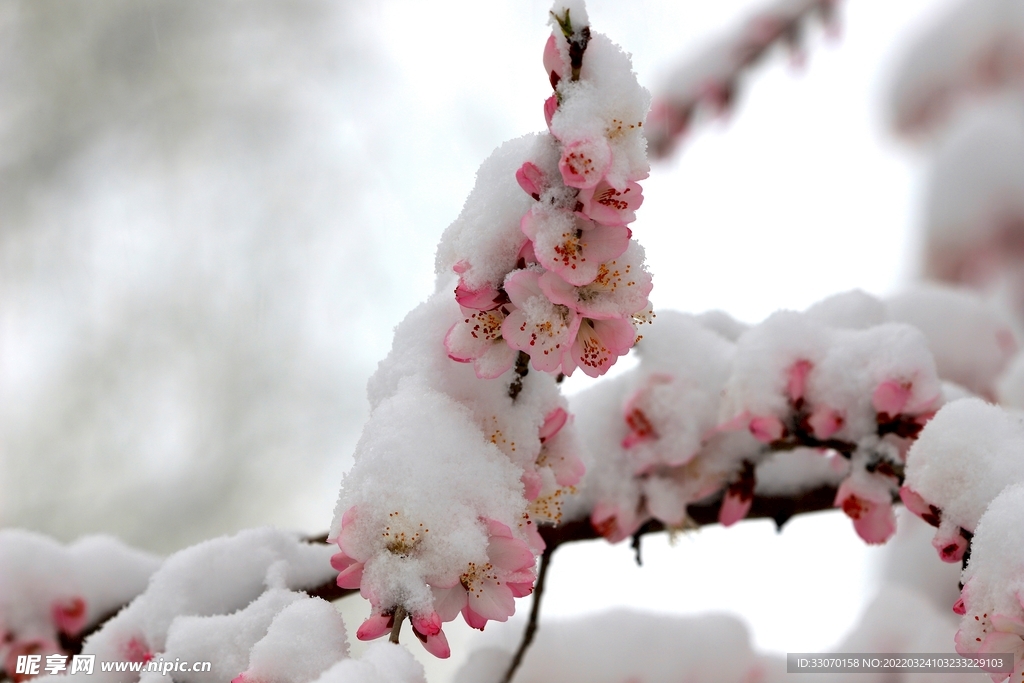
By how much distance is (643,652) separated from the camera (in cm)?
92

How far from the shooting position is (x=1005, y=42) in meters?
2.49

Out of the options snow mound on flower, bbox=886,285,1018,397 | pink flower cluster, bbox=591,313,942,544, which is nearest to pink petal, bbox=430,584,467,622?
pink flower cluster, bbox=591,313,942,544

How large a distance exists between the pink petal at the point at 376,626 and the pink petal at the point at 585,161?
0.82 ft

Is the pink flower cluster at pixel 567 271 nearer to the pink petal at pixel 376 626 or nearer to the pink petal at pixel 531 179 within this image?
the pink petal at pixel 531 179

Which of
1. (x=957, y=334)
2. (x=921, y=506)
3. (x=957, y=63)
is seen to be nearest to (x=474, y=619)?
(x=921, y=506)

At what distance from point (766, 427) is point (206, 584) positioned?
48cm

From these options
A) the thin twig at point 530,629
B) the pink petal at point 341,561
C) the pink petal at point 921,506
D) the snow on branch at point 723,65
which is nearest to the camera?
the pink petal at point 341,561

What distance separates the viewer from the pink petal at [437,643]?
44cm

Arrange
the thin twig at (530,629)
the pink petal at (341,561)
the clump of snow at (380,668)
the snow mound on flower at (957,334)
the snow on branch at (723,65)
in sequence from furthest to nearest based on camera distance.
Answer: the snow on branch at (723,65)
the snow mound on flower at (957,334)
the thin twig at (530,629)
the pink petal at (341,561)
the clump of snow at (380,668)

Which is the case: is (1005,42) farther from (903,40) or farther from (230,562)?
(230,562)

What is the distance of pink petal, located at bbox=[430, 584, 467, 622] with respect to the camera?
46 cm

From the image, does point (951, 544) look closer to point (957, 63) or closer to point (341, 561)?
point (341, 561)

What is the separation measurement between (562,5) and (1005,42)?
258cm

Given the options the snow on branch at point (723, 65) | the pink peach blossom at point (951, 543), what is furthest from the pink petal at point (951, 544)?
the snow on branch at point (723, 65)
